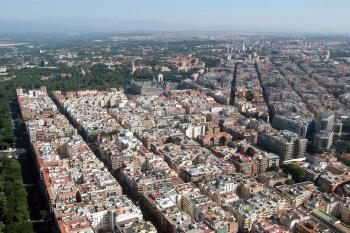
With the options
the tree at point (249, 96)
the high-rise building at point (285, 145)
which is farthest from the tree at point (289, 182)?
the tree at point (249, 96)

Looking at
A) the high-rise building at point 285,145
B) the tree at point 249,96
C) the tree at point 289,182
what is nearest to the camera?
the tree at point 289,182

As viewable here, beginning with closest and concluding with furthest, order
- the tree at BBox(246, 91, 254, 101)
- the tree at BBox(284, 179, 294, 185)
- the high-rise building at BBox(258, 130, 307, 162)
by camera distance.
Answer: the tree at BBox(284, 179, 294, 185) → the high-rise building at BBox(258, 130, 307, 162) → the tree at BBox(246, 91, 254, 101)

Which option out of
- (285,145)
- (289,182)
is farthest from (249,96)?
(289,182)

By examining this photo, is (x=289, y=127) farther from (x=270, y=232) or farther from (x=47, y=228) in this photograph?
(x=47, y=228)

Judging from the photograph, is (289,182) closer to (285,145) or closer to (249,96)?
(285,145)

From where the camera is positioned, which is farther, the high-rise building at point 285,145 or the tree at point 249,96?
the tree at point 249,96

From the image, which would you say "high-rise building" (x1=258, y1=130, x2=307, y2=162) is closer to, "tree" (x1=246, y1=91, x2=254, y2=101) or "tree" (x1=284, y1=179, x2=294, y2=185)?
"tree" (x1=284, y1=179, x2=294, y2=185)

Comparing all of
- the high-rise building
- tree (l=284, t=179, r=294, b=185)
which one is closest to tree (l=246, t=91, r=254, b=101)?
the high-rise building

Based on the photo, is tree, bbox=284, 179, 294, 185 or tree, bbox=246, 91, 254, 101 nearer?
tree, bbox=284, 179, 294, 185

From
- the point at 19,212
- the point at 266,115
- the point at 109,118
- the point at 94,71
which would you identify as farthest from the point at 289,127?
the point at 94,71

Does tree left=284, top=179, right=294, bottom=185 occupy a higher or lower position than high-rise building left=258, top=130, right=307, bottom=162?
lower

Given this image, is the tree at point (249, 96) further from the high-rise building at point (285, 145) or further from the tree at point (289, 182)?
the tree at point (289, 182)

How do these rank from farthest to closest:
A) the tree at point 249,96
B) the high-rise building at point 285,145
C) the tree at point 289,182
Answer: the tree at point 249,96, the high-rise building at point 285,145, the tree at point 289,182
